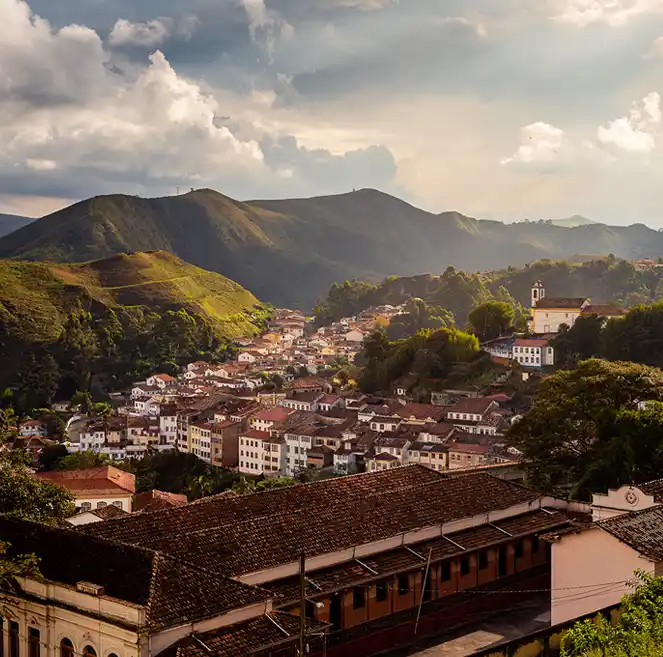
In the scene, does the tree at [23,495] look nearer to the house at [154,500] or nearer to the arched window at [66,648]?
the arched window at [66,648]

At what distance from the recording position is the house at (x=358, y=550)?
15.8 m

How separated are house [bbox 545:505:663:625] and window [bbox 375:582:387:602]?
311 centimetres

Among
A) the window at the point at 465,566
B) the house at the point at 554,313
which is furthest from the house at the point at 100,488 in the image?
the house at the point at 554,313

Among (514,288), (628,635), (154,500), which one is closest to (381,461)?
(154,500)

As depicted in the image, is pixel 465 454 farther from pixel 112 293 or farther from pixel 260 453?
pixel 112 293

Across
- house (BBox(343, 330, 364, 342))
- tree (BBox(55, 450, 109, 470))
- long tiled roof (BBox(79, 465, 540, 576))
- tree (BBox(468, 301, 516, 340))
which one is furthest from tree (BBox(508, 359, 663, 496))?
house (BBox(343, 330, 364, 342))

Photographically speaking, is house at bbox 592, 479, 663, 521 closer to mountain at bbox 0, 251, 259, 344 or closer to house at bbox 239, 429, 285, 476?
house at bbox 239, 429, 285, 476

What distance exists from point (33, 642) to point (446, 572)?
8.21 metres

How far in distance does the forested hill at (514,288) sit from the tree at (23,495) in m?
110

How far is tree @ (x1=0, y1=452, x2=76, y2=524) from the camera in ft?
67.2

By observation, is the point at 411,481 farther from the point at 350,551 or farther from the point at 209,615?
the point at 209,615

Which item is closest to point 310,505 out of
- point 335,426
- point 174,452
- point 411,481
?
point 411,481

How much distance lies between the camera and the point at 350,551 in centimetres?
1777

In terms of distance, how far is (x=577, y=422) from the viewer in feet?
98.5
